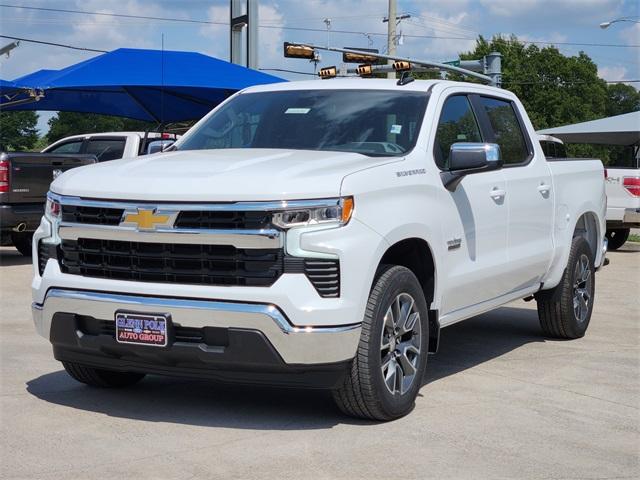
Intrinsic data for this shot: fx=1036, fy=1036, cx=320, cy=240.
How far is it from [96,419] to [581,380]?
3213 mm

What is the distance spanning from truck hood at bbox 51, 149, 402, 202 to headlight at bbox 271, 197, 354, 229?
2.3 inches

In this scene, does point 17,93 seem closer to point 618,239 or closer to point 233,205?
point 618,239

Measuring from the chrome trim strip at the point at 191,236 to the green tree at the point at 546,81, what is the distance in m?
73.9

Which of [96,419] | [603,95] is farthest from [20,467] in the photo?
[603,95]

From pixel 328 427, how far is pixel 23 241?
35.8 ft

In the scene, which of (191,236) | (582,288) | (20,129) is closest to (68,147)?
(582,288)

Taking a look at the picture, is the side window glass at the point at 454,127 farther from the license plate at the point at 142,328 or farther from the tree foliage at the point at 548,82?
the tree foliage at the point at 548,82

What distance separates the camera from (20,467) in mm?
4668

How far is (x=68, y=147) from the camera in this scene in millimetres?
17047

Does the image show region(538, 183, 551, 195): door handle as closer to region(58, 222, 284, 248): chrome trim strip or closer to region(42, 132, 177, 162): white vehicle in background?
region(58, 222, 284, 248): chrome trim strip

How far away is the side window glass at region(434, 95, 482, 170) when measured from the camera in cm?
639

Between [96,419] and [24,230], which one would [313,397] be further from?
[24,230]

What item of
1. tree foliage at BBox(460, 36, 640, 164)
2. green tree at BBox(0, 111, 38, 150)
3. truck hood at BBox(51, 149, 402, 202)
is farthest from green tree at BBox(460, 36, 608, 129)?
truck hood at BBox(51, 149, 402, 202)

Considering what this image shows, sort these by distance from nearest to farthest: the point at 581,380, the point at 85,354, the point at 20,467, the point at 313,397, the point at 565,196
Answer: the point at 20,467 → the point at 85,354 → the point at 313,397 → the point at 581,380 → the point at 565,196
